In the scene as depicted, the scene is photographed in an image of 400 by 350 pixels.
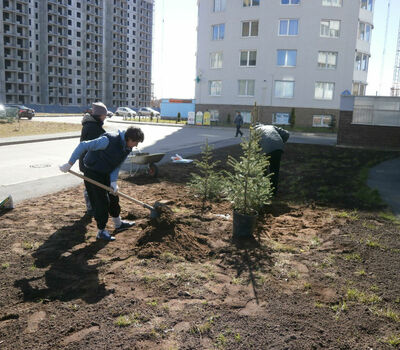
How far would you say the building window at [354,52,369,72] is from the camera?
4112 cm

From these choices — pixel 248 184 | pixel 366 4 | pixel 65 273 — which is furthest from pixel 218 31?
pixel 65 273

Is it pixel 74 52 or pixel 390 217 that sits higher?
pixel 74 52

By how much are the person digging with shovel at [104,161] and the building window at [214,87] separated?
39601 mm

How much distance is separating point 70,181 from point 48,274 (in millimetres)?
5492

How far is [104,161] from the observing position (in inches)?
212

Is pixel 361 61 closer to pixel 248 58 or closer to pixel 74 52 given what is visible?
pixel 248 58

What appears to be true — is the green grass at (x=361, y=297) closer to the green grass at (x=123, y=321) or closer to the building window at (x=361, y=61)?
the green grass at (x=123, y=321)

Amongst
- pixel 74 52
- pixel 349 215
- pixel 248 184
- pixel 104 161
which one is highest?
pixel 74 52

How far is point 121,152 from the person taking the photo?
212 inches

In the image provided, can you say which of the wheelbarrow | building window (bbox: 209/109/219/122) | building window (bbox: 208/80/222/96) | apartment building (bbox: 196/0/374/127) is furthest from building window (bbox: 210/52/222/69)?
the wheelbarrow

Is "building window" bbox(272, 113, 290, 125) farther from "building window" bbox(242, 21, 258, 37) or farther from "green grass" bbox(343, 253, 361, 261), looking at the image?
"green grass" bbox(343, 253, 361, 261)

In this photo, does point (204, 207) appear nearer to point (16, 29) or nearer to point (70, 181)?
point (70, 181)

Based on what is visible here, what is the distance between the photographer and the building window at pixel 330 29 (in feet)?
128

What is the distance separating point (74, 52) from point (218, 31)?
65527 mm
